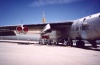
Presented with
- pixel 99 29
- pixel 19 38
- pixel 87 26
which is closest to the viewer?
pixel 99 29

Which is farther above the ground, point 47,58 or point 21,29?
point 21,29

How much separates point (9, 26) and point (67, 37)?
890 centimetres

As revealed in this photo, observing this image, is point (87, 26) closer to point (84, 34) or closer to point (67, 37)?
point (84, 34)

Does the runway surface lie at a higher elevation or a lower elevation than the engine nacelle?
lower

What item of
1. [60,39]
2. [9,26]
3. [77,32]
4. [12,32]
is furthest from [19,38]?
[77,32]

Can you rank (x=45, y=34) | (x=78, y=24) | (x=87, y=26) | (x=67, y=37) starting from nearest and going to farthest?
(x=87, y=26) < (x=78, y=24) < (x=67, y=37) < (x=45, y=34)

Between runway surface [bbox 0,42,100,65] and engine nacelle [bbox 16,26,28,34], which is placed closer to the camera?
runway surface [bbox 0,42,100,65]

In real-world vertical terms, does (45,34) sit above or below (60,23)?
below

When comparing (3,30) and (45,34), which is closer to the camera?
(45,34)

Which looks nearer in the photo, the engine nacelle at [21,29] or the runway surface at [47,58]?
the runway surface at [47,58]

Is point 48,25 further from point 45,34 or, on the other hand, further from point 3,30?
point 3,30

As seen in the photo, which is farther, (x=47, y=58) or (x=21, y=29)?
(x=21, y=29)

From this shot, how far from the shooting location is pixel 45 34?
20078mm

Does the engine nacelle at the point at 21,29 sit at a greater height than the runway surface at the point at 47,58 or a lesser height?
greater
